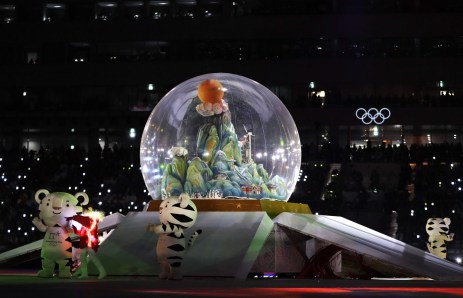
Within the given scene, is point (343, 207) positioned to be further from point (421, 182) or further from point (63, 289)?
point (63, 289)

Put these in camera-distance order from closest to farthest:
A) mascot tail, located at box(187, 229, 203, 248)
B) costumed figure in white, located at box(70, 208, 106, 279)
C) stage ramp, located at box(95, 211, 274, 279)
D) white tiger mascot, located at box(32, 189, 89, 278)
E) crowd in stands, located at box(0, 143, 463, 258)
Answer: costumed figure in white, located at box(70, 208, 106, 279) < white tiger mascot, located at box(32, 189, 89, 278) < mascot tail, located at box(187, 229, 203, 248) < stage ramp, located at box(95, 211, 274, 279) < crowd in stands, located at box(0, 143, 463, 258)

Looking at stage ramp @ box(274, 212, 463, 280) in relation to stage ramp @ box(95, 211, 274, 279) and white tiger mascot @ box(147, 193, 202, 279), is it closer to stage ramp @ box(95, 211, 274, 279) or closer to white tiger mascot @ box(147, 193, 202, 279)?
stage ramp @ box(95, 211, 274, 279)

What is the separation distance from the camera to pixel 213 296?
14.7 meters

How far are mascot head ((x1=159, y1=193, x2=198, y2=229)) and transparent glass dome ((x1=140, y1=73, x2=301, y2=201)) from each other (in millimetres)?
4525

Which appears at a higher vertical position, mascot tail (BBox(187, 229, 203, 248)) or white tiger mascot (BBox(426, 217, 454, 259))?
mascot tail (BBox(187, 229, 203, 248))

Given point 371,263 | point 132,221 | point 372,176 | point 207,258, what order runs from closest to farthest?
point 207,258 < point 132,221 < point 371,263 < point 372,176

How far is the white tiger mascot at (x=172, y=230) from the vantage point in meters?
20.2

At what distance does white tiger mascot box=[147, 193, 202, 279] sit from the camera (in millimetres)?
20203

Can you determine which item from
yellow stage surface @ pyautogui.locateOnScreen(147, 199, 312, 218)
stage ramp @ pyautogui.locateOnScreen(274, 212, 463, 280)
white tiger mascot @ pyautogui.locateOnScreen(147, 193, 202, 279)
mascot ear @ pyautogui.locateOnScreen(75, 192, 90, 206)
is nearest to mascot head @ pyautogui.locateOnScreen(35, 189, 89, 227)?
mascot ear @ pyautogui.locateOnScreen(75, 192, 90, 206)

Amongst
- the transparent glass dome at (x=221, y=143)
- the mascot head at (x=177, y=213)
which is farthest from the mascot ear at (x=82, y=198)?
the transparent glass dome at (x=221, y=143)

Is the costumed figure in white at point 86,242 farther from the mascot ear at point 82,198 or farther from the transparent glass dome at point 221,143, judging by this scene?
the transparent glass dome at point 221,143

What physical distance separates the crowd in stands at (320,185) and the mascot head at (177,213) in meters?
15.1

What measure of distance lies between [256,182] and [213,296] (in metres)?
10.8

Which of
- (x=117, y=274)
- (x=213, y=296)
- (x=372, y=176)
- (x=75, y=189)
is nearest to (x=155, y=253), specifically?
(x=117, y=274)
